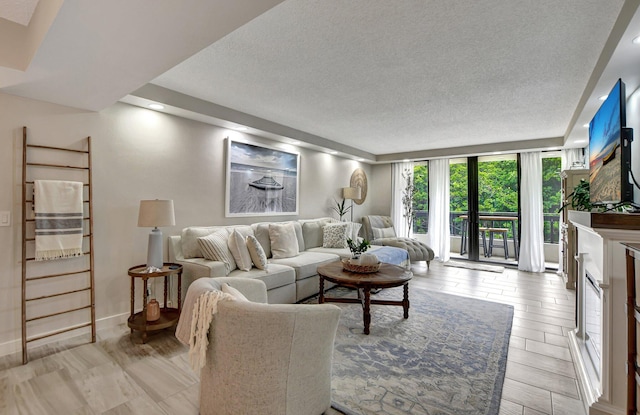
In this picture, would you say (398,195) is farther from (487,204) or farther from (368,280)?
(368,280)

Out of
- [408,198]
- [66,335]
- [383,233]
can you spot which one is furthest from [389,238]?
[66,335]

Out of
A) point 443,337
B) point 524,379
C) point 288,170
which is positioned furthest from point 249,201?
point 524,379

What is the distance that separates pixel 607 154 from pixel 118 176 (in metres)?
4.33

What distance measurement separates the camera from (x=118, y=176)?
309 cm

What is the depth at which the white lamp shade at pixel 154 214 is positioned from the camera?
9.36 ft

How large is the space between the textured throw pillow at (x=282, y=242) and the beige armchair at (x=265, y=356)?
2.55 metres

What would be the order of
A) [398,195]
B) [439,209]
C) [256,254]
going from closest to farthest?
[256,254] → [439,209] → [398,195]

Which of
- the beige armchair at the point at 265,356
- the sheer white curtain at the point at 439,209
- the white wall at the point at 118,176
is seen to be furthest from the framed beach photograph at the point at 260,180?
the sheer white curtain at the point at 439,209

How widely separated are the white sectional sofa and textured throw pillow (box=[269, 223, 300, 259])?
0.05 meters

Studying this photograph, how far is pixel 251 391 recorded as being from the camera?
1489 millimetres

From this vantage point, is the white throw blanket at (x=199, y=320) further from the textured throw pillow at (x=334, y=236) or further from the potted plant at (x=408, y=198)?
the potted plant at (x=408, y=198)

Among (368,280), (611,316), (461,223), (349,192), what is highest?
(349,192)

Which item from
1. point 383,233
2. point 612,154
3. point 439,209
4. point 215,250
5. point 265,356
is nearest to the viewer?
point 265,356

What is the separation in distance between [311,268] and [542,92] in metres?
3.27
